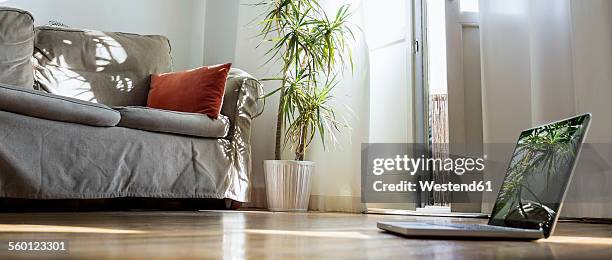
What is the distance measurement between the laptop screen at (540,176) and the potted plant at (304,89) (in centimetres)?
165

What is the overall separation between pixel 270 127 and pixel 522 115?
162 centimetres

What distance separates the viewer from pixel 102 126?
7.47 ft

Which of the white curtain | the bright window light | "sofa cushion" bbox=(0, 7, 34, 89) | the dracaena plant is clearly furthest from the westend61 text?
"sofa cushion" bbox=(0, 7, 34, 89)

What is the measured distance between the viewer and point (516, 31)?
231cm

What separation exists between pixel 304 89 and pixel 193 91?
581mm

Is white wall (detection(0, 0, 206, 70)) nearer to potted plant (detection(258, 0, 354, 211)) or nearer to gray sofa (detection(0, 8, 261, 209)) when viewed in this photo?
gray sofa (detection(0, 8, 261, 209))

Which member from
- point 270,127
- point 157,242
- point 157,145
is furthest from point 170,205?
point 157,242

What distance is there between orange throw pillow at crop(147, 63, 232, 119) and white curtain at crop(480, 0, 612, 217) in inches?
50.0

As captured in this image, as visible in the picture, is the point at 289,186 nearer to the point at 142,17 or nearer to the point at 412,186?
the point at 412,186

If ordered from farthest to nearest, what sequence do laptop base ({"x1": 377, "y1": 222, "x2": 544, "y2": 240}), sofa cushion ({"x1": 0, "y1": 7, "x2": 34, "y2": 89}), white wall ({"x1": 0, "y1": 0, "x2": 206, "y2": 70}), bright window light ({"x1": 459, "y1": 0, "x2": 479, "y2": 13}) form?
white wall ({"x1": 0, "y1": 0, "x2": 206, "y2": 70}) < bright window light ({"x1": 459, "y1": 0, "x2": 479, "y2": 13}) < sofa cushion ({"x1": 0, "y1": 7, "x2": 34, "y2": 89}) < laptop base ({"x1": 377, "y1": 222, "x2": 544, "y2": 240})

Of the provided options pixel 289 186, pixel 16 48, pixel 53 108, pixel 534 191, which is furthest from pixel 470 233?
pixel 16 48

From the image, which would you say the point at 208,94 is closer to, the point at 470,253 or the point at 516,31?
the point at 516,31

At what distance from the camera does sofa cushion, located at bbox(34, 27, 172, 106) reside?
2.96 metres

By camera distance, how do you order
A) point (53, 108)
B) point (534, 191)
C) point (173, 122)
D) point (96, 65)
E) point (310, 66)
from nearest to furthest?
point (534, 191) < point (53, 108) < point (173, 122) < point (310, 66) < point (96, 65)
